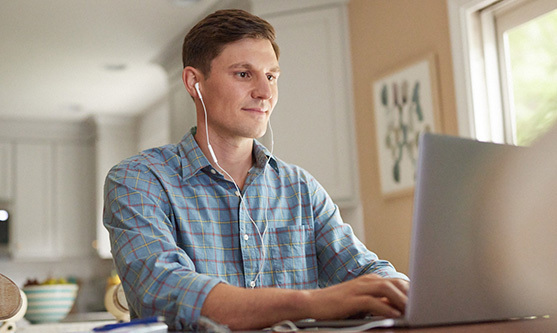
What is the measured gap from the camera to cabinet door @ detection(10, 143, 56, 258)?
6.74 meters

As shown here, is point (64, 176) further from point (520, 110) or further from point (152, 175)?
point (152, 175)

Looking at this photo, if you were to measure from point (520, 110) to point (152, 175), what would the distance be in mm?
2044

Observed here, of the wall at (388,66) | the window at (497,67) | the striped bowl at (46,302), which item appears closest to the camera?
the striped bowl at (46,302)

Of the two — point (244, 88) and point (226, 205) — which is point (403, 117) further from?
point (226, 205)

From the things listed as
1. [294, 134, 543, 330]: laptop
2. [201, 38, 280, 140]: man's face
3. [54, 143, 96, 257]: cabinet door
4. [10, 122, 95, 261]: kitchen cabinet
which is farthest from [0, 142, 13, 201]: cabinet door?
[294, 134, 543, 330]: laptop

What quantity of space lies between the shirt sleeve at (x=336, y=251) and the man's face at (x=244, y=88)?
0.23 meters

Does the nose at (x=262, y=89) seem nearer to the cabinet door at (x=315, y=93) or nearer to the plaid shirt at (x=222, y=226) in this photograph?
the plaid shirt at (x=222, y=226)

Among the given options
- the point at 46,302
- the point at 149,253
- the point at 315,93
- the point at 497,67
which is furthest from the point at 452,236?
the point at 315,93

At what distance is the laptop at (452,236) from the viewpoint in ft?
2.50

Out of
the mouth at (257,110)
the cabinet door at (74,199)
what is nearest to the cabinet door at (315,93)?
the mouth at (257,110)

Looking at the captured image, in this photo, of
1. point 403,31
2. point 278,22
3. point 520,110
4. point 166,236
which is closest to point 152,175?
point 166,236

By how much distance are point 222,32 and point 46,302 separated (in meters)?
1.45

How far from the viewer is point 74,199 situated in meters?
7.00

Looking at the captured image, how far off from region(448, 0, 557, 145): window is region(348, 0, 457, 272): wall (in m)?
0.10
